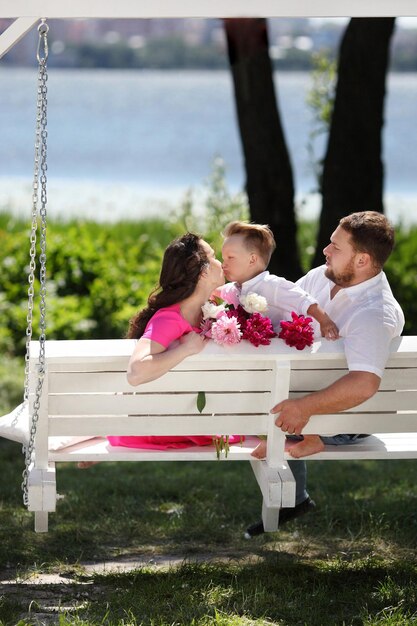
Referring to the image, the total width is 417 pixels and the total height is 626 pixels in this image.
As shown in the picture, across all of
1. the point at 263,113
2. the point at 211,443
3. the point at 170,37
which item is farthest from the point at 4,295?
the point at 170,37

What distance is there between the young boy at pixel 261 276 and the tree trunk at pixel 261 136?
352 cm

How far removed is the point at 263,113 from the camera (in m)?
7.64

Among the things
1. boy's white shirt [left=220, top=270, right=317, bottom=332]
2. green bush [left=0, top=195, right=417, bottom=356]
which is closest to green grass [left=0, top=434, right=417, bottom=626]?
boy's white shirt [left=220, top=270, right=317, bottom=332]

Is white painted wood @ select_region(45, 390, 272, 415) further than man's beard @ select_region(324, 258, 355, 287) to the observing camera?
No

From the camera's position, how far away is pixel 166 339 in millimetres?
3953

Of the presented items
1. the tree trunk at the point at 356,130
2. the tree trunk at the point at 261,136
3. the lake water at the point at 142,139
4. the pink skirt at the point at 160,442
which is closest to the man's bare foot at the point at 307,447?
the pink skirt at the point at 160,442

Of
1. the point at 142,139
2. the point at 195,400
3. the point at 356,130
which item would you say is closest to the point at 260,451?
the point at 195,400

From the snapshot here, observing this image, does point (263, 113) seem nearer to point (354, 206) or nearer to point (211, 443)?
point (354, 206)

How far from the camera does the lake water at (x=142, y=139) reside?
57.7ft

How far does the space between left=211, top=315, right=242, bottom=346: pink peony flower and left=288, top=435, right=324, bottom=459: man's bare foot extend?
496mm

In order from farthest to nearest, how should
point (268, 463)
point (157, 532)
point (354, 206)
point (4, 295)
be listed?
point (4, 295)
point (354, 206)
point (157, 532)
point (268, 463)

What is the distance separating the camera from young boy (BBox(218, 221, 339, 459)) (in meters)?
4.17

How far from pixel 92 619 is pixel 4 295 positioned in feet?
17.4

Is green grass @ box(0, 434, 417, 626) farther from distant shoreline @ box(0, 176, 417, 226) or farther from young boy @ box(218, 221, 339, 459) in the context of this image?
distant shoreline @ box(0, 176, 417, 226)
